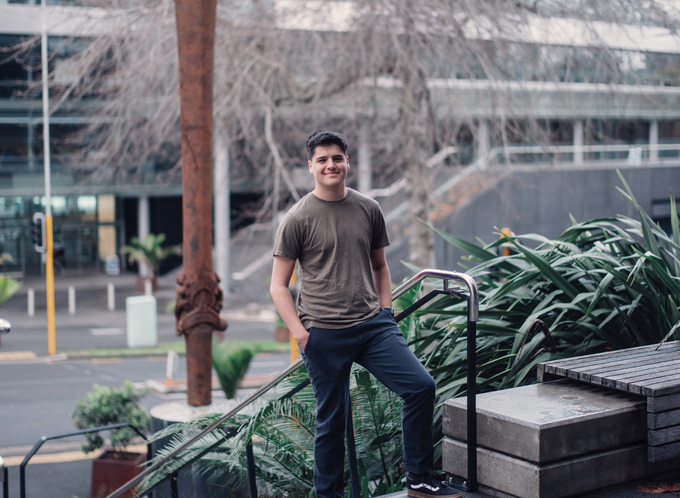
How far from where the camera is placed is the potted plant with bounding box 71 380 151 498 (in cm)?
723

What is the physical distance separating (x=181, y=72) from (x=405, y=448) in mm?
3877

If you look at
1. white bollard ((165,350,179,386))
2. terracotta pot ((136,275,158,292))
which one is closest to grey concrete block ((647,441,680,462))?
white bollard ((165,350,179,386))

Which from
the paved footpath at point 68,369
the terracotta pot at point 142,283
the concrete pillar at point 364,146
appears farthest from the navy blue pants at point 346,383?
the terracotta pot at point 142,283

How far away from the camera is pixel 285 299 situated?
3.08 meters

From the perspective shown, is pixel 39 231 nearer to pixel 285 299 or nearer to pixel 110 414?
pixel 110 414

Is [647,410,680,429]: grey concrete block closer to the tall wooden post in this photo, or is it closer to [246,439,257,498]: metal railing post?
[246,439,257,498]: metal railing post

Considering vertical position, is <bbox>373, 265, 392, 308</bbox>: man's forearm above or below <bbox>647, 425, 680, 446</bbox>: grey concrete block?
above

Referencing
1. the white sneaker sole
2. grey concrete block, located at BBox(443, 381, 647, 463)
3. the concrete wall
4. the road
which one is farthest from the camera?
the concrete wall

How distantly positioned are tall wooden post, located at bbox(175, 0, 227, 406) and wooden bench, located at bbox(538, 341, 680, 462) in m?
3.19

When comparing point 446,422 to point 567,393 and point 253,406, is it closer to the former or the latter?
point 567,393

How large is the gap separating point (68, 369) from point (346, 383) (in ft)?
43.7

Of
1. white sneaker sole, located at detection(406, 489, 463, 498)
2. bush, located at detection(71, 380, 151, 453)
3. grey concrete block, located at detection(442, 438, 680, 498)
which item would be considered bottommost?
bush, located at detection(71, 380, 151, 453)

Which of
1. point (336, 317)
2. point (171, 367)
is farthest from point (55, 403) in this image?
point (336, 317)

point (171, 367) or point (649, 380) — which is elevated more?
point (649, 380)
